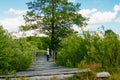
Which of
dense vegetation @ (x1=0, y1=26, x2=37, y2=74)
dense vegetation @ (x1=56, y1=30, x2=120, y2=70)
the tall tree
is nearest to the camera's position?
dense vegetation @ (x1=0, y1=26, x2=37, y2=74)

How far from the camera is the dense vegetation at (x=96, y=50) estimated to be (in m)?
18.1

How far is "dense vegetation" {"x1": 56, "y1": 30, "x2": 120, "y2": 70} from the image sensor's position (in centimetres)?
1808

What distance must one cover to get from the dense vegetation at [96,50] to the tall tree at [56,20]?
81.5ft

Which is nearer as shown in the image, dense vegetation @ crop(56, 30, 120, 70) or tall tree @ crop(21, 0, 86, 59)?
dense vegetation @ crop(56, 30, 120, 70)

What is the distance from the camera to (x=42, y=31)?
48.4 metres

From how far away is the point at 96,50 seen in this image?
18734mm

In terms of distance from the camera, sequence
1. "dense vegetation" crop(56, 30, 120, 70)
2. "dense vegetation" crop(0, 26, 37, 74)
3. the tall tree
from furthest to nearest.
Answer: the tall tree, "dense vegetation" crop(56, 30, 120, 70), "dense vegetation" crop(0, 26, 37, 74)

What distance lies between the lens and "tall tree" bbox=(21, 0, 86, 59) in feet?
156

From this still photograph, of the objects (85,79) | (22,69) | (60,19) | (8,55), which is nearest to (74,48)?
(22,69)

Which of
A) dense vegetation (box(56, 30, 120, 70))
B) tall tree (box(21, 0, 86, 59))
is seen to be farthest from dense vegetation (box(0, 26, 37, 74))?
tall tree (box(21, 0, 86, 59))

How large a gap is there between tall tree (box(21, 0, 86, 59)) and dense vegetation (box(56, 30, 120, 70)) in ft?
81.5

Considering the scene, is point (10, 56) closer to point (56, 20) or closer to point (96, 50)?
point (96, 50)

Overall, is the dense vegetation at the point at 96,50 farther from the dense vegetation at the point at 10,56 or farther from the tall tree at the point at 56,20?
the tall tree at the point at 56,20

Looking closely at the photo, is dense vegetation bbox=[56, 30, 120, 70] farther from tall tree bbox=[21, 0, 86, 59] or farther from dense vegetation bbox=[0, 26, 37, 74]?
tall tree bbox=[21, 0, 86, 59]
